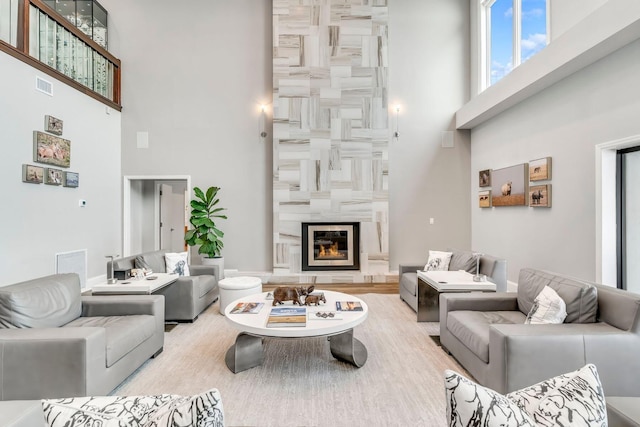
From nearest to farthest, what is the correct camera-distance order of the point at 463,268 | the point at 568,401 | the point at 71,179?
the point at 568,401 → the point at 463,268 → the point at 71,179

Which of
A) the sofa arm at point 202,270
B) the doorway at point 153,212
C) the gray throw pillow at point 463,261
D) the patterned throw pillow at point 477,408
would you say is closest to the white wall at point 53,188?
the doorway at point 153,212

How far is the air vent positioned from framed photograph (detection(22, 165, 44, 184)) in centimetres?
110

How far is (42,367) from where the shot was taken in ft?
6.67

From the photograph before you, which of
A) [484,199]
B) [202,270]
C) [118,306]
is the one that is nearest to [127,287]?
[118,306]

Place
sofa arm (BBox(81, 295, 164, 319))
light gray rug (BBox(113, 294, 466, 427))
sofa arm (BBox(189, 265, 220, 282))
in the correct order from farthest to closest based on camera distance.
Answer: sofa arm (BBox(189, 265, 220, 282)) → sofa arm (BBox(81, 295, 164, 319)) → light gray rug (BBox(113, 294, 466, 427))

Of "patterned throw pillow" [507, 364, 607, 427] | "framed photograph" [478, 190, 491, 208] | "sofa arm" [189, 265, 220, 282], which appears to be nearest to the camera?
"patterned throw pillow" [507, 364, 607, 427]

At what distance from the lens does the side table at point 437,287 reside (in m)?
3.39

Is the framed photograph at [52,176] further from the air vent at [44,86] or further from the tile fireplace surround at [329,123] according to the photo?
the tile fireplace surround at [329,123]

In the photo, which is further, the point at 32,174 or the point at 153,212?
the point at 153,212

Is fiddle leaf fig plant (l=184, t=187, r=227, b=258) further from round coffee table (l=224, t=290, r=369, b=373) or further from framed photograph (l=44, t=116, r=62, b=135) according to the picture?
round coffee table (l=224, t=290, r=369, b=373)

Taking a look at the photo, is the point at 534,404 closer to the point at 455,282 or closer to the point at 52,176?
the point at 455,282

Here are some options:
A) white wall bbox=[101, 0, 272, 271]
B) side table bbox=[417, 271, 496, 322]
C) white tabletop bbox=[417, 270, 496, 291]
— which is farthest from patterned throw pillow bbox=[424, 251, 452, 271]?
white wall bbox=[101, 0, 272, 271]

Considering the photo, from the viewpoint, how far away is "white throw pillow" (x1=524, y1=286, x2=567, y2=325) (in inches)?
92.1

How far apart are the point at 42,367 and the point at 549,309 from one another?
132 inches
